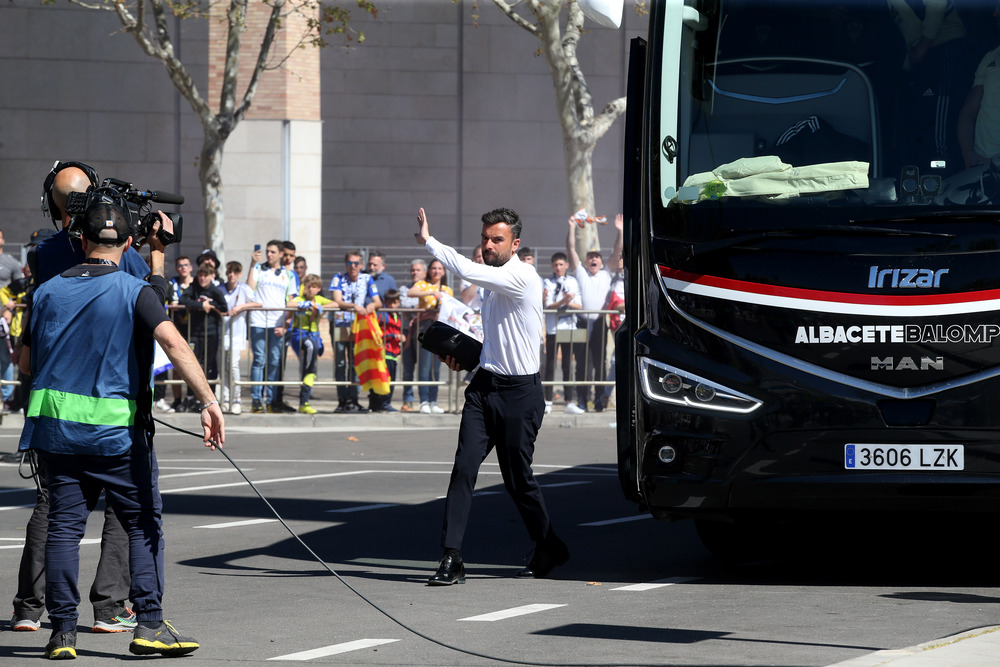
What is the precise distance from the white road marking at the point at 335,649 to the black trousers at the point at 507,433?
1.79m

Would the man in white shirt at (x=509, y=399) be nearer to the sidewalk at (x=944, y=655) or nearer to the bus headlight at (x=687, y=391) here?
the bus headlight at (x=687, y=391)

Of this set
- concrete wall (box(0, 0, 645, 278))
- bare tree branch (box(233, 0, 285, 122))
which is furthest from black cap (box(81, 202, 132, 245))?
concrete wall (box(0, 0, 645, 278))

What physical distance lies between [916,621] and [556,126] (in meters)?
33.4

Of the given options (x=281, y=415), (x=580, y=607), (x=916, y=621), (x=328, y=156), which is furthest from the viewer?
(x=328, y=156)

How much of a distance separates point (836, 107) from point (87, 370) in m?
3.86

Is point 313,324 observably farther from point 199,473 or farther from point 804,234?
point 804,234

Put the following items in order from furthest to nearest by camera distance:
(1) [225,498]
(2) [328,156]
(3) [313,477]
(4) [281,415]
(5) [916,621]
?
(2) [328,156], (4) [281,415], (3) [313,477], (1) [225,498], (5) [916,621]

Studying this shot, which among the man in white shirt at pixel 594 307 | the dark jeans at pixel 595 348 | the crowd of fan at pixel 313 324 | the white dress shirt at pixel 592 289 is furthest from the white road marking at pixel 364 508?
the white dress shirt at pixel 592 289

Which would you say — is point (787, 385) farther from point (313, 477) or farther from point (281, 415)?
point (281, 415)

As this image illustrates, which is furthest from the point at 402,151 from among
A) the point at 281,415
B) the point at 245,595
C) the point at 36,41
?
the point at 245,595

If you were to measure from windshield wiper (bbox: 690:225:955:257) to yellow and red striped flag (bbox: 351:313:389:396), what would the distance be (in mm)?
11079

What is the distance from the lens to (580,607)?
24.5ft

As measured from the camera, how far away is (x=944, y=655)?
5586 mm

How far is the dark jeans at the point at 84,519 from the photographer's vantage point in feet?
20.2
